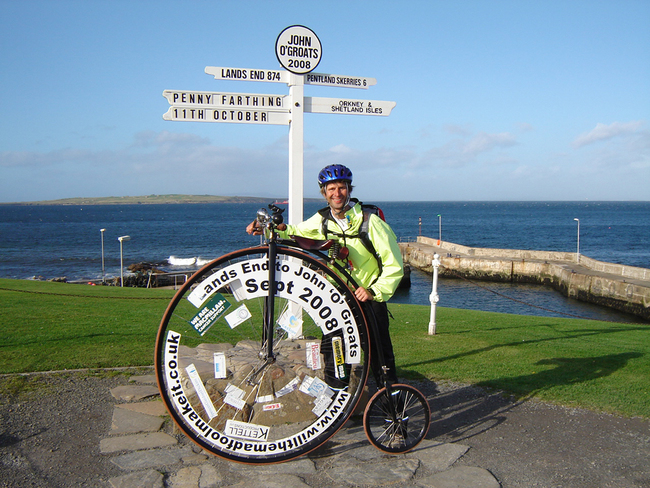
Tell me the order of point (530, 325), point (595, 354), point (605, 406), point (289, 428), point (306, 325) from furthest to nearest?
1. point (530, 325)
2. point (306, 325)
3. point (595, 354)
4. point (605, 406)
5. point (289, 428)

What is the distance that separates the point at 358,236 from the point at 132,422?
275 centimetres

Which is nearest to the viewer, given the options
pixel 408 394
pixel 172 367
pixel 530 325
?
pixel 172 367

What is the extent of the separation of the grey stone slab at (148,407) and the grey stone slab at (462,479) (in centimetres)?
263

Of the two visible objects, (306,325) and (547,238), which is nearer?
(306,325)

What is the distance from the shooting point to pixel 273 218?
4.04 m

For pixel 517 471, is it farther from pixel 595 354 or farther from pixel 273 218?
pixel 595 354

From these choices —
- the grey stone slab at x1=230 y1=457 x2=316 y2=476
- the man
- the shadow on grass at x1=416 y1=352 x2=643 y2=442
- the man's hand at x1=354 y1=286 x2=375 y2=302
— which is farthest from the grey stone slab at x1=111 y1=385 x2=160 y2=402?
the shadow on grass at x1=416 y1=352 x2=643 y2=442

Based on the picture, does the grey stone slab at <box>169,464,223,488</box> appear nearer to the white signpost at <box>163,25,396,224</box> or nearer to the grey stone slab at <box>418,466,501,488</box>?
the grey stone slab at <box>418,466,501,488</box>

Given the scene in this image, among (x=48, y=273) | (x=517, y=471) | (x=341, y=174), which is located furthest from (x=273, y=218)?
(x=48, y=273)

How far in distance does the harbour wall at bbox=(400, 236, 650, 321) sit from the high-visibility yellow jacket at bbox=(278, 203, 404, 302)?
25.1 metres

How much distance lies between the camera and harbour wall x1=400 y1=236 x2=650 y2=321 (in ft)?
101

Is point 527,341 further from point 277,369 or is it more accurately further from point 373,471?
point 277,369

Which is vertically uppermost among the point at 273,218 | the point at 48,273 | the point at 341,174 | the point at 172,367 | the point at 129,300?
the point at 341,174

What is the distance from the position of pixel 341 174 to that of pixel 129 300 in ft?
34.5
